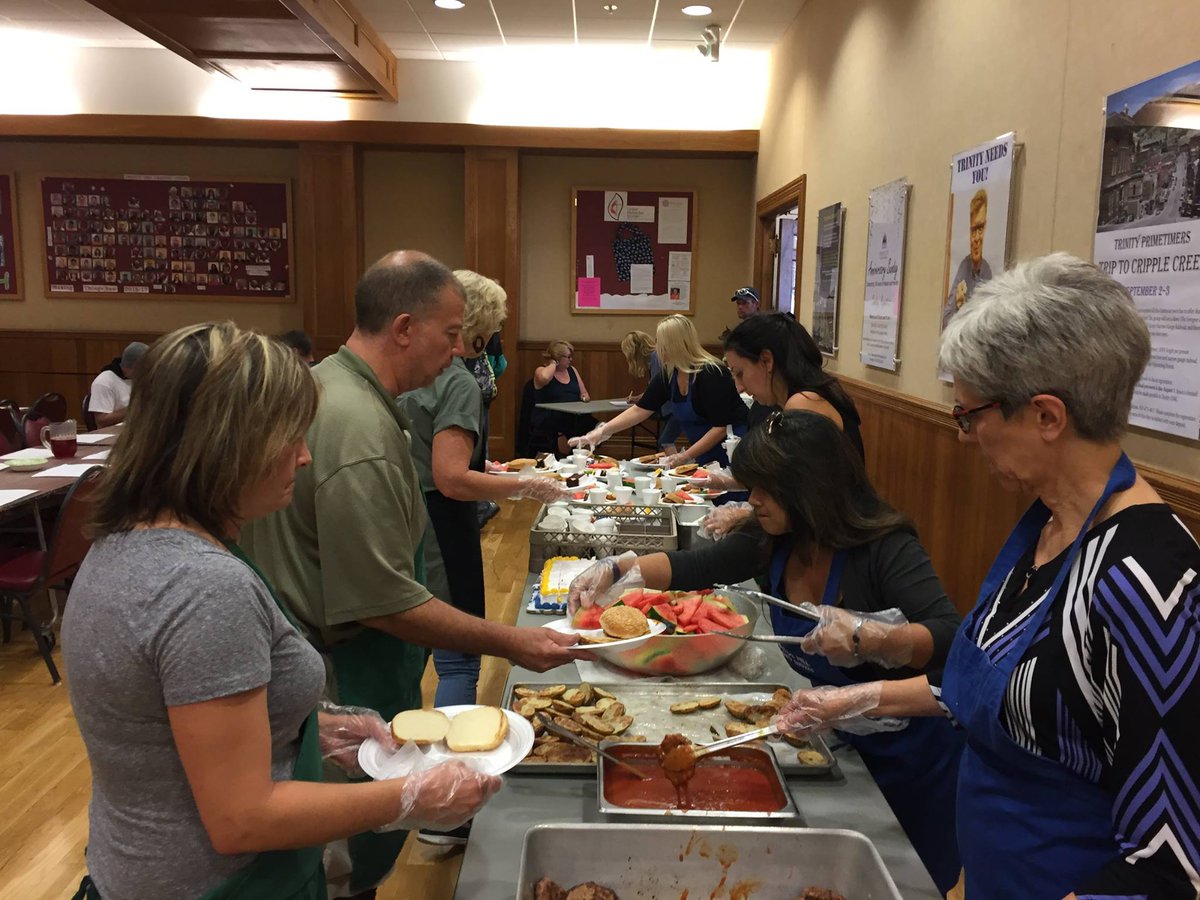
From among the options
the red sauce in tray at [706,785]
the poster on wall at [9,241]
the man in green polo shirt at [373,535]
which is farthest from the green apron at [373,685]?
the poster on wall at [9,241]

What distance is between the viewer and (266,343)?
3.36ft

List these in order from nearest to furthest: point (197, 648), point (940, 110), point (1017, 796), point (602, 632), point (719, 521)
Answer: point (197, 648) → point (1017, 796) → point (602, 632) → point (719, 521) → point (940, 110)

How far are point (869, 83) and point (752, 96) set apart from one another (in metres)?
2.97

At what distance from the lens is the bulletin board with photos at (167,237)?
293 inches

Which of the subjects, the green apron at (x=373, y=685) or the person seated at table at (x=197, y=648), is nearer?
the person seated at table at (x=197, y=648)

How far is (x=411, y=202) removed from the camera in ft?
24.7

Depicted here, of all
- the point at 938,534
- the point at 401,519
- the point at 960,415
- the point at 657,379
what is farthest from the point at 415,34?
the point at 960,415

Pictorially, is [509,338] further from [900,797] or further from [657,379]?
[900,797]

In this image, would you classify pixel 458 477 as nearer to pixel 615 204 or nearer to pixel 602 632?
pixel 602 632

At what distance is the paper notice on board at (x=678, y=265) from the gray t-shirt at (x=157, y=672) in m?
6.87

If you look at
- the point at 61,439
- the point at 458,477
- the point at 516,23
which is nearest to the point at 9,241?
the point at 61,439

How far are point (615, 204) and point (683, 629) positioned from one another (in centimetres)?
619

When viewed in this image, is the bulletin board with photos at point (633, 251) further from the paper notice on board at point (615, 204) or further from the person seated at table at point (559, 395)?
the person seated at table at point (559, 395)

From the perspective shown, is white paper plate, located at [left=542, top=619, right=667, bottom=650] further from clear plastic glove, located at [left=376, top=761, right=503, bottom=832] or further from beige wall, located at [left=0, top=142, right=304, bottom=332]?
beige wall, located at [left=0, top=142, right=304, bottom=332]
